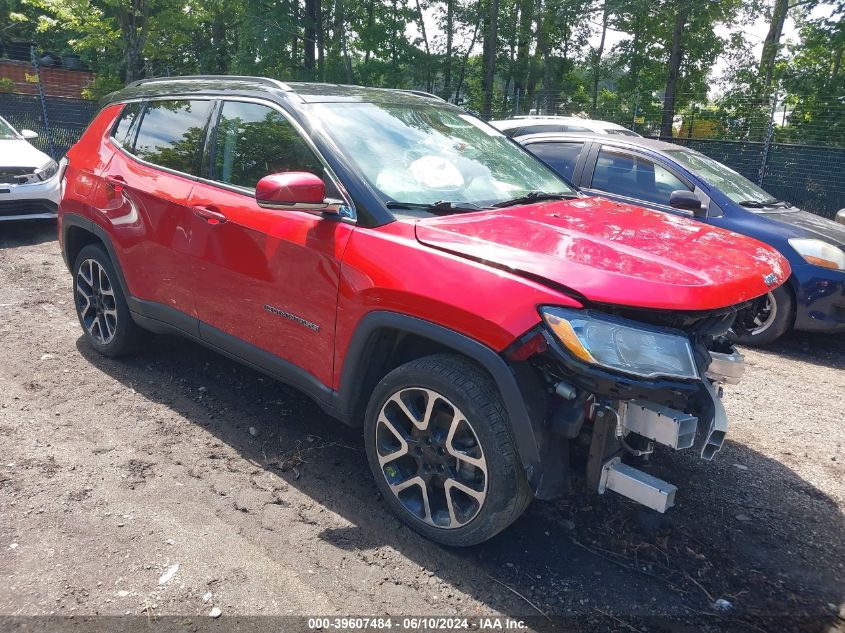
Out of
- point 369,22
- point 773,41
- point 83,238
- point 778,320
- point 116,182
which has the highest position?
point 369,22

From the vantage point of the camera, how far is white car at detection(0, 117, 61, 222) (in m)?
8.51

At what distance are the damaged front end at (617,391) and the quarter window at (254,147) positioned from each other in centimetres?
148

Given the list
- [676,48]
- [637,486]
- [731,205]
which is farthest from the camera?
→ [676,48]

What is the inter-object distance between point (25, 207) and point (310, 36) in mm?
22515

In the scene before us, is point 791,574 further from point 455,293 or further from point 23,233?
A: point 23,233

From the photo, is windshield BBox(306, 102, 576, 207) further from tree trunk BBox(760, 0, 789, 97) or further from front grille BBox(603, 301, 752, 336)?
tree trunk BBox(760, 0, 789, 97)

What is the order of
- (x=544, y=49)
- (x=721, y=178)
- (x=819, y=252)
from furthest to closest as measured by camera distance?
1. (x=544, y=49)
2. (x=721, y=178)
3. (x=819, y=252)

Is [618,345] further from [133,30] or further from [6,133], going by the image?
[133,30]

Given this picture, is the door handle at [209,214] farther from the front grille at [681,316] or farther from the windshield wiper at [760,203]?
the windshield wiper at [760,203]

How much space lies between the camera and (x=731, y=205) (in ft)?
20.2

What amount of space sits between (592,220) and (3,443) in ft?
10.8

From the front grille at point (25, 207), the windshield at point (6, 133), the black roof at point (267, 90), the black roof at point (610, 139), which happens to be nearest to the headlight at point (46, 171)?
the front grille at point (25, 207)

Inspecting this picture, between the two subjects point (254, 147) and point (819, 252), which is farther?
point (819, 252)

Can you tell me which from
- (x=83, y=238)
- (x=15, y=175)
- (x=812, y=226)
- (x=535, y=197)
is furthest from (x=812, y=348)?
(x=15, y=175)
